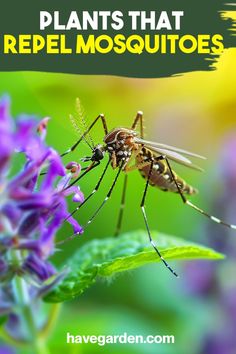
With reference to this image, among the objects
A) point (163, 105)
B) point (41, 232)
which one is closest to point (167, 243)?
point (41, 232)

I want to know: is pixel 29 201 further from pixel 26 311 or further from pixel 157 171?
pixel 157 171

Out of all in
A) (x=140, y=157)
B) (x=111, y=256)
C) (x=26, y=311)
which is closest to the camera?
(x=26, y=311)

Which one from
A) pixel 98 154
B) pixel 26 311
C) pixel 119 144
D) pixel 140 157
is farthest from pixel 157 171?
pixel 26 311

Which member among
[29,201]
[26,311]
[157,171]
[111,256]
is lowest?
[26,311]

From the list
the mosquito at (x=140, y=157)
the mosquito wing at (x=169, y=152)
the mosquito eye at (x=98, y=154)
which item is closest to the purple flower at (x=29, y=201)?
the mosquito eye at (x=98, y=154)

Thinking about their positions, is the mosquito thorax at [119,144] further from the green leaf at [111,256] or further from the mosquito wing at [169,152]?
the green leaf at [111,256]

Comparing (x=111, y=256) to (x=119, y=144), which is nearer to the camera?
(x=111, y=256)
